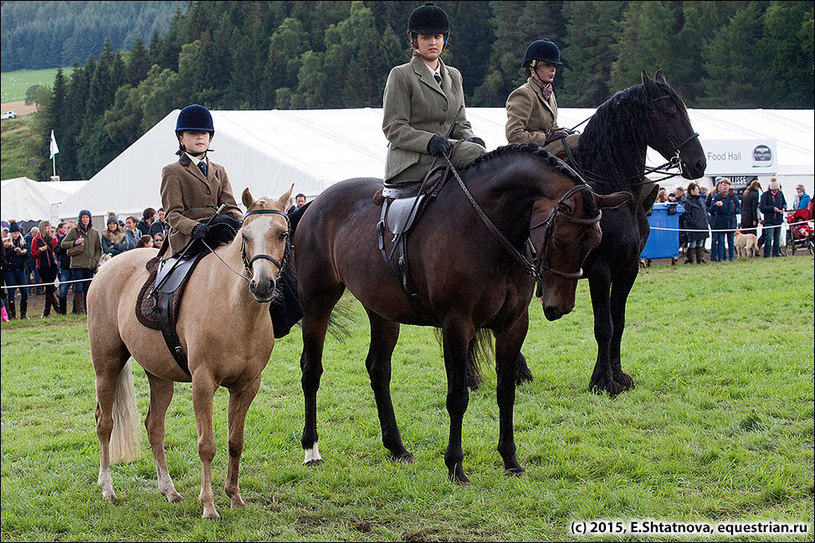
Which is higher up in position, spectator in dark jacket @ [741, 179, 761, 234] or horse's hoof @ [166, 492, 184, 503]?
spectator in dark jacket @ [741, 179, 761, 234]

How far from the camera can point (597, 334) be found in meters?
7.86

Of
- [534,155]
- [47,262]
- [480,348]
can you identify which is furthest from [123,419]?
[47,262]

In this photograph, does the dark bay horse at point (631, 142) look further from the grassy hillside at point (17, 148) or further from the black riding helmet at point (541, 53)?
the grassy hillside at point (17, 148)

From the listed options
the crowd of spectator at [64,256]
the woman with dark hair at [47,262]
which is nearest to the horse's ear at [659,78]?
the crowd of spectator at [64,256]

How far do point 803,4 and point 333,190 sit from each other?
6064 centimetres

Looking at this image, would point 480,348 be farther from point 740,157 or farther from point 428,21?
point 740,157

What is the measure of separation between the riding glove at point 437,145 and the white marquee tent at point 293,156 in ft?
44.6

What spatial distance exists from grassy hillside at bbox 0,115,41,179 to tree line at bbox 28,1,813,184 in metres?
2.08

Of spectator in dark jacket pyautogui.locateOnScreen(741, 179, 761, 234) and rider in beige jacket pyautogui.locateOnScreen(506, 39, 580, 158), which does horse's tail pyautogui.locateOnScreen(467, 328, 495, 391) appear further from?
spectator in dark jacket pyautogui.locateOnScreen(741, 179, 761, 234)

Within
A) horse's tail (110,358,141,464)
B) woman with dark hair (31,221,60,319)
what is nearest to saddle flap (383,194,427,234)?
horse's tail (110,358,141,464)

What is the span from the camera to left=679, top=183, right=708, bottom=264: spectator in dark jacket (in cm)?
1994

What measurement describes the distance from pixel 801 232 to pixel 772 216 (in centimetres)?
85

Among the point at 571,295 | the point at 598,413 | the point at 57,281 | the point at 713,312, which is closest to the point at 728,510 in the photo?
the point at 571,295

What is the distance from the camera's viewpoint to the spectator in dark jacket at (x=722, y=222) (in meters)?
20.5
